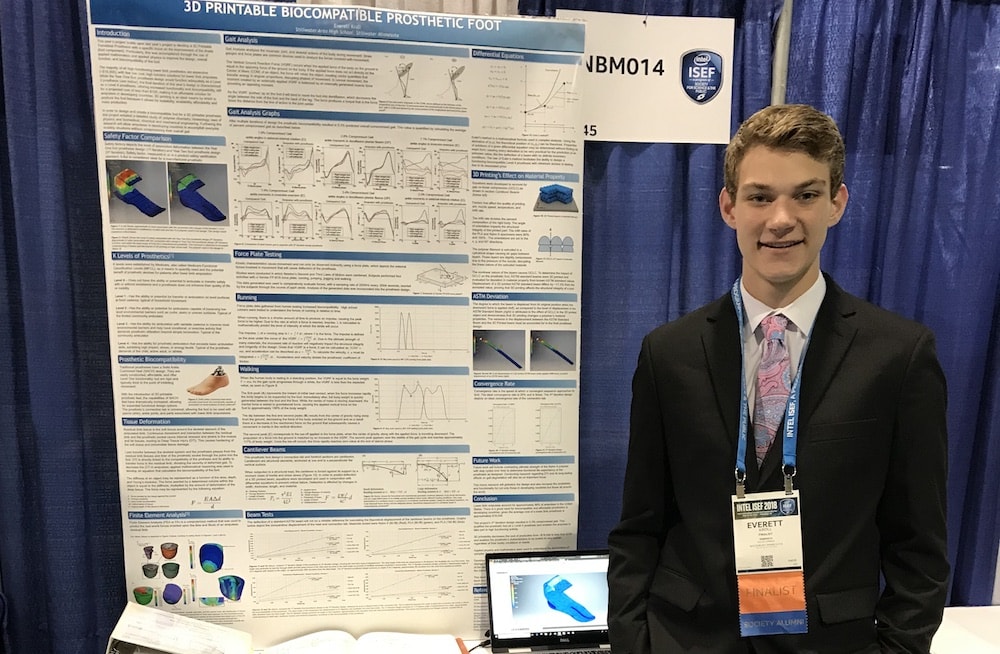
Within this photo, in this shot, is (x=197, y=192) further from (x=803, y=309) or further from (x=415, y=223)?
(x=803, y=309)

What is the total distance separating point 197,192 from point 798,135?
146 centimetres

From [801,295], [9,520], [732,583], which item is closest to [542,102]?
[801,295]

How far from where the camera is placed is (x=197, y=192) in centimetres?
170

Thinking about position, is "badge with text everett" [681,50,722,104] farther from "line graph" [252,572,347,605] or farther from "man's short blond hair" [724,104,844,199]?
"line graph" [252,572,347,605]

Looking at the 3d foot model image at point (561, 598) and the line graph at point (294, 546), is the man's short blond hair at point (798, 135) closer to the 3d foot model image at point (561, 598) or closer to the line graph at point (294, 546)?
the 3d foot model image at point (561, 598)

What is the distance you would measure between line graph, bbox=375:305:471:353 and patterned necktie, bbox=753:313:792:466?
0.86 meters

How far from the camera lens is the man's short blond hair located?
1.11 m

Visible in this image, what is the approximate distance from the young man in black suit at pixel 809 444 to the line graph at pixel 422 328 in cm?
74

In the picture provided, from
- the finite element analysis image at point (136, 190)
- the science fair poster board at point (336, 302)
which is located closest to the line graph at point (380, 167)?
the science fair poster board at point (336, 302)

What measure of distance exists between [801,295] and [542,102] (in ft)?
3.04

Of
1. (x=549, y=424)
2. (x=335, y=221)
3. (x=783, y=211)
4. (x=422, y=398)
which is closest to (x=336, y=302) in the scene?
(x=335, y=221)

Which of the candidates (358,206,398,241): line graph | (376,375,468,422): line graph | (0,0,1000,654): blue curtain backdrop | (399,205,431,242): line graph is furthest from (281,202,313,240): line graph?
(0,0,1000,654): blue curtain backdrop

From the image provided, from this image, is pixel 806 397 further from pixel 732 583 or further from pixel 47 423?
pixel 47 423

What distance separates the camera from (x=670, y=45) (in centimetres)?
184
